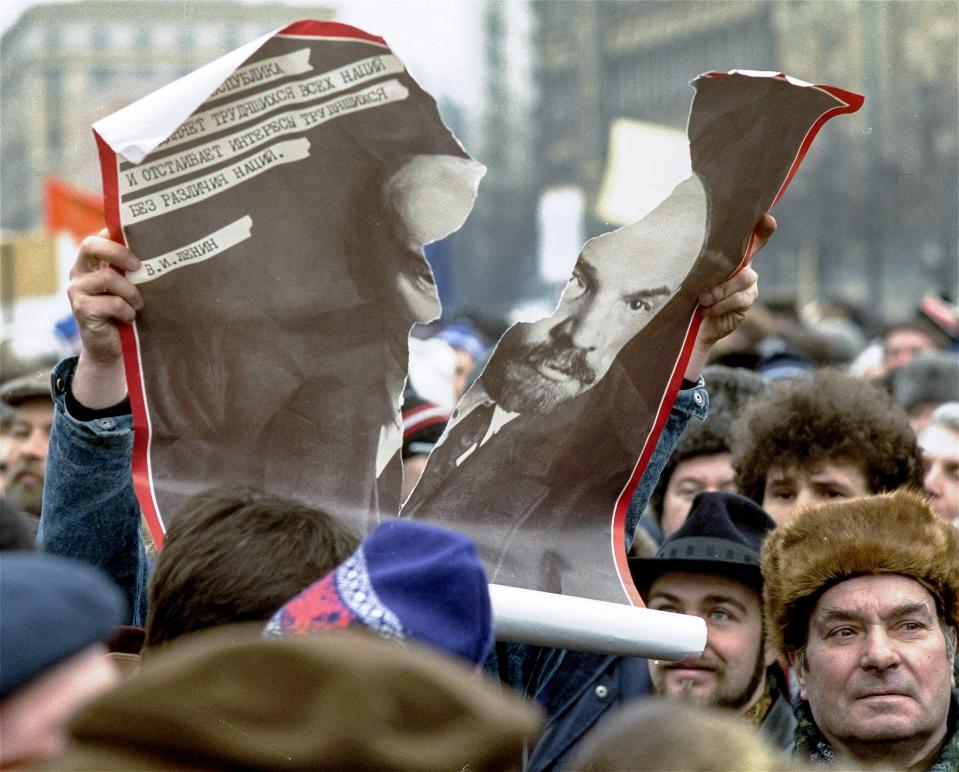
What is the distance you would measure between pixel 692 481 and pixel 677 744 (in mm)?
3299

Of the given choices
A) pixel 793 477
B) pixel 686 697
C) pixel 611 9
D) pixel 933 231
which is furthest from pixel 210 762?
pixel 611 9

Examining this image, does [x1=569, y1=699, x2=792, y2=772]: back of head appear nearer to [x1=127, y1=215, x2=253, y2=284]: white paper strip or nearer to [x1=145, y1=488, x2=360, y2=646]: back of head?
[x1=145, y1=488, x2=360, y2=646]: back of head

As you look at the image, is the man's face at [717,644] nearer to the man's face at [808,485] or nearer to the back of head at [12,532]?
the man's face at [808,485]

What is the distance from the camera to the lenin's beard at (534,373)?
2.99 m

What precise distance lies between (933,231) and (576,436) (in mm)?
40531

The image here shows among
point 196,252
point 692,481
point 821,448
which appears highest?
point 196,252

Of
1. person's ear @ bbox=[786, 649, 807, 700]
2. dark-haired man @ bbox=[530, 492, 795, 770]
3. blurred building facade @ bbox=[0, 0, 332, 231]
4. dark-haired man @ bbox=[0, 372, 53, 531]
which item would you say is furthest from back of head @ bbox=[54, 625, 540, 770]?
blurred building facade @ bbox=[0, 0, 332, 231]

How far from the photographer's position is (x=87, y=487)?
2918 millimetres

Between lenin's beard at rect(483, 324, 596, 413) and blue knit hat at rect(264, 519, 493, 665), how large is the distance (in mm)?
895

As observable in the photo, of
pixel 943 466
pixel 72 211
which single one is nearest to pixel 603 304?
pixel 943 466

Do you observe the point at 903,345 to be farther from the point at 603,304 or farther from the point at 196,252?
the point at 196,252

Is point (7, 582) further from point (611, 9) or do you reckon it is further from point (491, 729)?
point (611, 9)

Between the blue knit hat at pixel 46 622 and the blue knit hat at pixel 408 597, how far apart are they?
0.49 meters

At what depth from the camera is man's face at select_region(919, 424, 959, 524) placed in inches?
213
